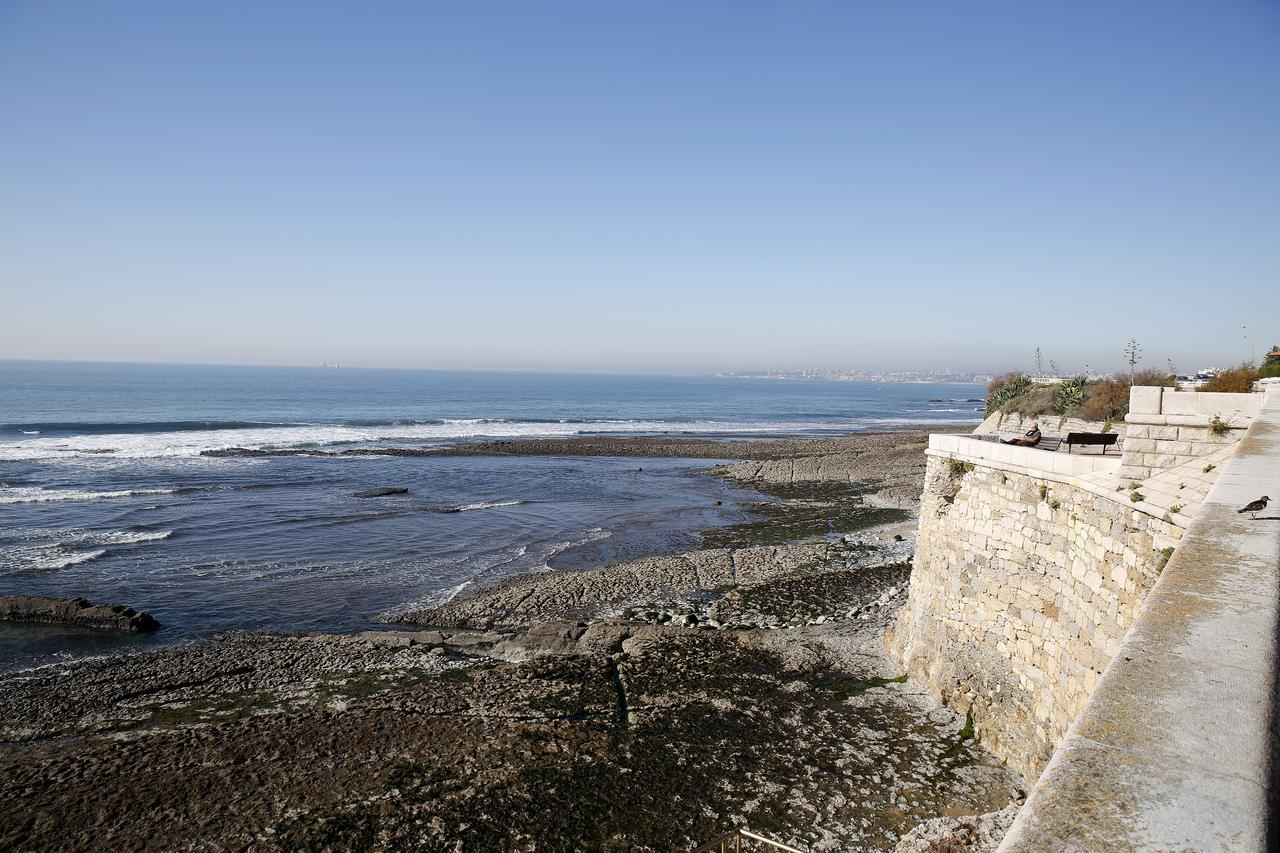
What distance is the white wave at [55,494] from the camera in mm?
28125

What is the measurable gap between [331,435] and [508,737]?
50.5 meters

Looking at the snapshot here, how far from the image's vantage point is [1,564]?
1925 centimetres

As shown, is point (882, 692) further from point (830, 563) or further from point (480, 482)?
point (480, 482)

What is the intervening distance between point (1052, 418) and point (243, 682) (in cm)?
3185

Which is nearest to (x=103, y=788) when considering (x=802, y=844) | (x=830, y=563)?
(x=802, y=844)

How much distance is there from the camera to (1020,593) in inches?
384

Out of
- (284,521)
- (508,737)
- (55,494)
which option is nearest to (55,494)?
(55,494)

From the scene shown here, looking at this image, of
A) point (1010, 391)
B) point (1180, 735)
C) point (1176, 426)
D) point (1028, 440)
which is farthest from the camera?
point (1010, 391)

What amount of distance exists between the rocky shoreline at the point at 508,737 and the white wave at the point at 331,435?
3555cm

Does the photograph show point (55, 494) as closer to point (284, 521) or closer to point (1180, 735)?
point (284, 521)

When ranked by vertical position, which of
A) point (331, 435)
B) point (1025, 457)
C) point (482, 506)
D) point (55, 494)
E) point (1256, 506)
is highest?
point (1256, 506)

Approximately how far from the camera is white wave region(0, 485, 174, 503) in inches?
1107

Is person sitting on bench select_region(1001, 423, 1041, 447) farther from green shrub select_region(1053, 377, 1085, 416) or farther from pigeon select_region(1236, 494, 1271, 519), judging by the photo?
green shrub select_region(1053, 377, 1085, 416)

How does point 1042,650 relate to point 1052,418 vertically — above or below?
below
